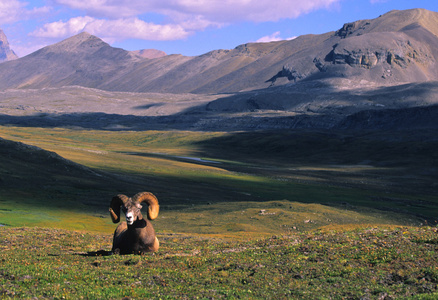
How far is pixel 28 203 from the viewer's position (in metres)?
54.1

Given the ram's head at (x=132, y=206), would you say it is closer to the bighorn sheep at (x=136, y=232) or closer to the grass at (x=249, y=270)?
the bighorn sheep at (x=136, y=232)

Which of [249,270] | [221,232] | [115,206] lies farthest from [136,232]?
[221,232]

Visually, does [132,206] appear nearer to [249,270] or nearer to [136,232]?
[136,232]

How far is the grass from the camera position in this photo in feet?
48.5

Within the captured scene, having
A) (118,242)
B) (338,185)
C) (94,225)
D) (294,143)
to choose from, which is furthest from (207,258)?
(294,143)

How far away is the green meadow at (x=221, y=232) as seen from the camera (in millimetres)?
15664

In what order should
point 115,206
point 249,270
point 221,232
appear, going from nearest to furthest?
point 249,270
point 115,206
point 221,232

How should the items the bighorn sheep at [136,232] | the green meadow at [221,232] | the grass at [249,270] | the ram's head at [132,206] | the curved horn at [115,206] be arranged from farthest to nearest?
the curved horn at [115,206] < the bighorn sheep at [136,232] < the ram's head at [132,206] < the green meadow at [221,232] < the grass at [249,270]

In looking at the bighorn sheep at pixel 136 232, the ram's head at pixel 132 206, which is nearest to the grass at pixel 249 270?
the bighorn sheep at pixel 136 232

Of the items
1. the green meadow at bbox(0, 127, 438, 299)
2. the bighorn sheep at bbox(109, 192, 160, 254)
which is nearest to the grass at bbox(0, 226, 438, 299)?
the green meadow at bbox(0, 127, 438, 299)

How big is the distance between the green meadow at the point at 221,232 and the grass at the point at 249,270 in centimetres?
6

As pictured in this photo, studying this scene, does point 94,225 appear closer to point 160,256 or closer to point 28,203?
point 28,203

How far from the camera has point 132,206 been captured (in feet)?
66.5

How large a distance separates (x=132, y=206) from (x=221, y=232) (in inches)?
900
